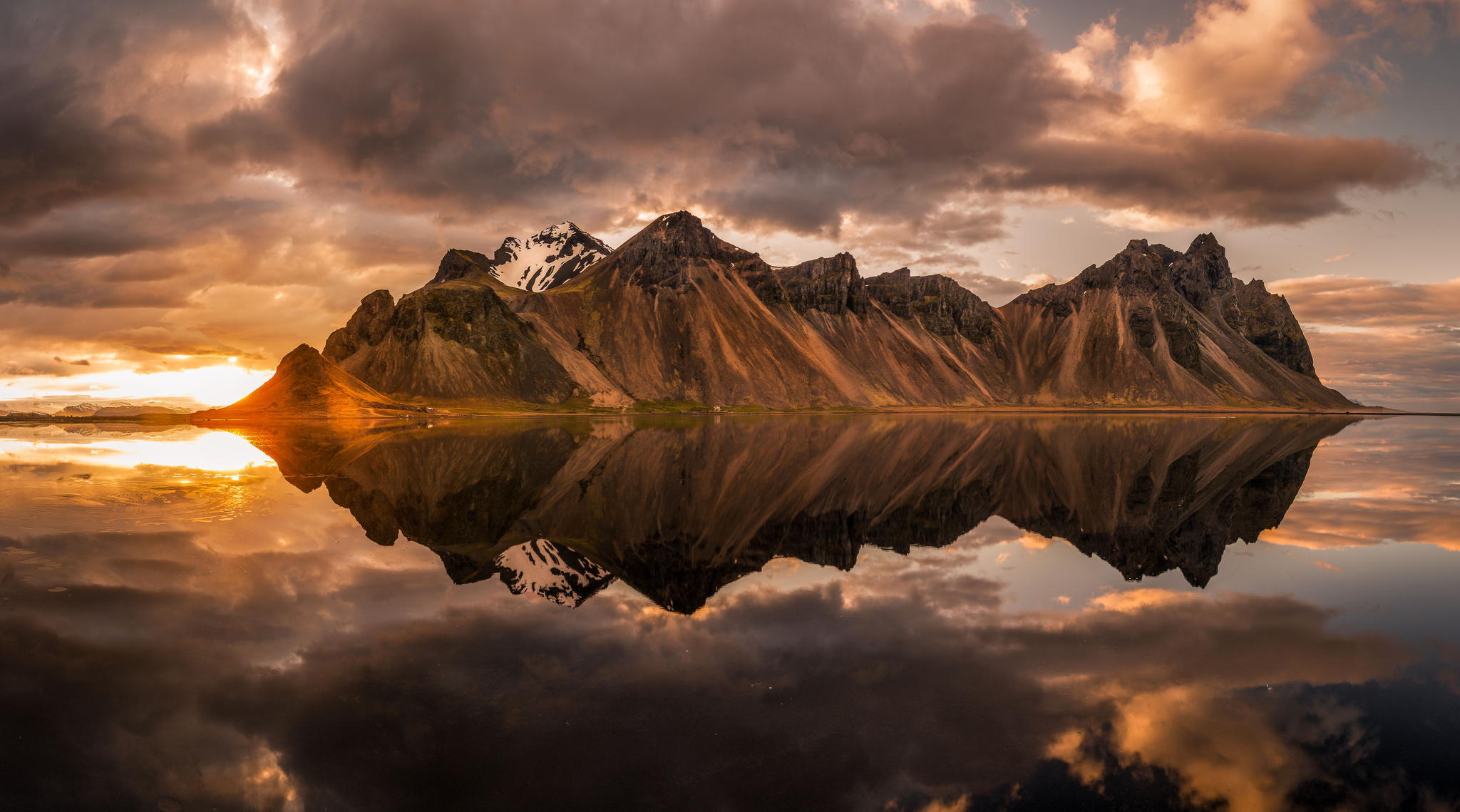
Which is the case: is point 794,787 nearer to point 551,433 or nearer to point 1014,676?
point 1014,676

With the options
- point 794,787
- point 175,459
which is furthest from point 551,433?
point 794,787

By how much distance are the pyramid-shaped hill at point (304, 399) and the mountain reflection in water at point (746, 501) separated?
62116mm

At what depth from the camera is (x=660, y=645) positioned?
13.0m

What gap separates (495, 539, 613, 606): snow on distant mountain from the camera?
1636 centimetres

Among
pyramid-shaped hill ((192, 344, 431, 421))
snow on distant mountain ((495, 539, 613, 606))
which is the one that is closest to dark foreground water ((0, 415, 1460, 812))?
snow on distant mountain ((495, 539, 613, 606))

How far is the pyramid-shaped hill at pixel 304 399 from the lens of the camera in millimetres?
121256

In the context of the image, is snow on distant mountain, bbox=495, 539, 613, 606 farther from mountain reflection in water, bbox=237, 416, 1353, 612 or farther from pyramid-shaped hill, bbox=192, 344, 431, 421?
pyramid-shaped hill, bbox=192, 344, 431, 421

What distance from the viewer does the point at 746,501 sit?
101 ft

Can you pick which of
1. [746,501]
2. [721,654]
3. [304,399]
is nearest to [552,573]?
[721,654]

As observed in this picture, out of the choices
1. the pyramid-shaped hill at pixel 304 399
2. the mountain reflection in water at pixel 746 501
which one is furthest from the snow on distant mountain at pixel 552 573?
the pyramid-shaped hill at pixel 304 399

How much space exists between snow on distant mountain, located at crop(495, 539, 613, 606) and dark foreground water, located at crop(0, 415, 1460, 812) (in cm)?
14

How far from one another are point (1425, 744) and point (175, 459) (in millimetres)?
61159

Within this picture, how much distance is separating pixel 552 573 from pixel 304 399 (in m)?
127

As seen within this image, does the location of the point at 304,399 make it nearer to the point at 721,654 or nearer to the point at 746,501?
the point at 746,501
